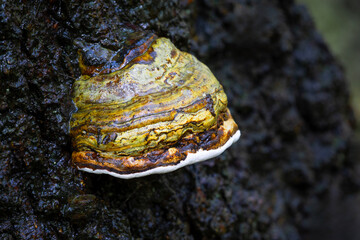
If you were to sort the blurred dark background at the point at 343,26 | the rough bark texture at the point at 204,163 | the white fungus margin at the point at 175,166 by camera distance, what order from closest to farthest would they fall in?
1. the white fungus margin at the point at 175,166
2. the rough bark texture at the point at 204,163
3. the blurred dark background at the point at 343,26

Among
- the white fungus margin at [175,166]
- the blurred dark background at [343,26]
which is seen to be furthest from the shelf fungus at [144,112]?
the blurred dark background at [343,26]

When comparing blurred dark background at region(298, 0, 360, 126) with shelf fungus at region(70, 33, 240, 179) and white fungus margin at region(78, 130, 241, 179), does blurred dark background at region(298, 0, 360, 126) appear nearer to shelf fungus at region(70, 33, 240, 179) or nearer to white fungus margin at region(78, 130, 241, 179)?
shelf fungus at region(70, 33, 240, 179)

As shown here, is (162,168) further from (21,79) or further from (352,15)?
(352,15)

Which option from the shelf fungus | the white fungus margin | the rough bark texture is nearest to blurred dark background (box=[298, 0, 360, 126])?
the rough bark texture

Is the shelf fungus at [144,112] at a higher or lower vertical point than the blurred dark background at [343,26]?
higher

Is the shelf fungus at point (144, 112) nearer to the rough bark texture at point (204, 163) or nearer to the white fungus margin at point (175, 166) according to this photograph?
the white fungus margin at point (175, 166)

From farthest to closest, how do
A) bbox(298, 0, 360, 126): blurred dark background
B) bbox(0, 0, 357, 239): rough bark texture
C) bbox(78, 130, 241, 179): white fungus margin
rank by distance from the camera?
bbox(298, 0, 360, 126): blurred dark background, bbox(0, 0, 357, 239): rough bark texture, bbox(78, 130, 241, 179): white fungus margin

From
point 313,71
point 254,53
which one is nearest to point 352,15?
point 313,71
